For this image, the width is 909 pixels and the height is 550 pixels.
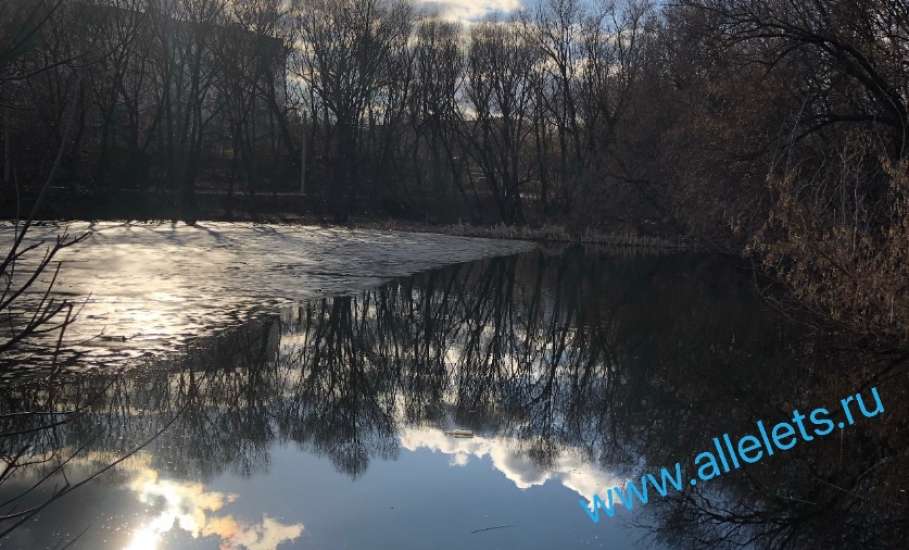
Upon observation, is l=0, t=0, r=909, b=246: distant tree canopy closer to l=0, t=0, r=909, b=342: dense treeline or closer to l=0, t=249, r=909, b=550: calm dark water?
l=0, t=0, r=909, b=342: dense treeline

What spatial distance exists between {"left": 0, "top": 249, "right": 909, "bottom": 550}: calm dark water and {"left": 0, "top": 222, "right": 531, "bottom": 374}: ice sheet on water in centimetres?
73

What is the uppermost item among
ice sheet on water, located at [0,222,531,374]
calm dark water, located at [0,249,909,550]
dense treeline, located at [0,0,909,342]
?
dense treeline, located at [0,0,909,342]

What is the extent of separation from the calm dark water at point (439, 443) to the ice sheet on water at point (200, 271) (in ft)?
2.40

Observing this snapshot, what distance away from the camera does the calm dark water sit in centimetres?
517

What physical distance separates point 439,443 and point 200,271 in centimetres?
1082

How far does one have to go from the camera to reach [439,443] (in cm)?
704

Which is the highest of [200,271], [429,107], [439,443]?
[429,107]

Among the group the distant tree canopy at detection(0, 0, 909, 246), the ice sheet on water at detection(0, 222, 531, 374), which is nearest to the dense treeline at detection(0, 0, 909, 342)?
the distant tree canopy at detection(0, 0, 909, 246)

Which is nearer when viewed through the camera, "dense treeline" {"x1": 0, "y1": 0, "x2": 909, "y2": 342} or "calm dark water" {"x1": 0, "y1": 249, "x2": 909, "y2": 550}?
"calm dark water" {"x1": 0, "y1": 249, "x2": 909, "y2": 550}

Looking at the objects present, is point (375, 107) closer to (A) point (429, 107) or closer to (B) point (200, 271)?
(A) point (429, 107)

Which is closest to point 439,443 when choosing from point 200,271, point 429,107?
point 200,271

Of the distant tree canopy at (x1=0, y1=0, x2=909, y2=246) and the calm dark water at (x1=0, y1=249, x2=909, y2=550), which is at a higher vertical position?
the distant tree canopy at (x1=0, y1=0, x2=909, y2=246)

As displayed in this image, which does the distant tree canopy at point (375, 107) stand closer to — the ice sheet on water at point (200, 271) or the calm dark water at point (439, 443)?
the ice sheet on water at point (200, 271)

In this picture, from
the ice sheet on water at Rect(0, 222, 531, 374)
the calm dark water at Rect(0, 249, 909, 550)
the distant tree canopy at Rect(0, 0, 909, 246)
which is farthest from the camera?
the distant tree canopy at Rect(0, 0, 909, 246)
